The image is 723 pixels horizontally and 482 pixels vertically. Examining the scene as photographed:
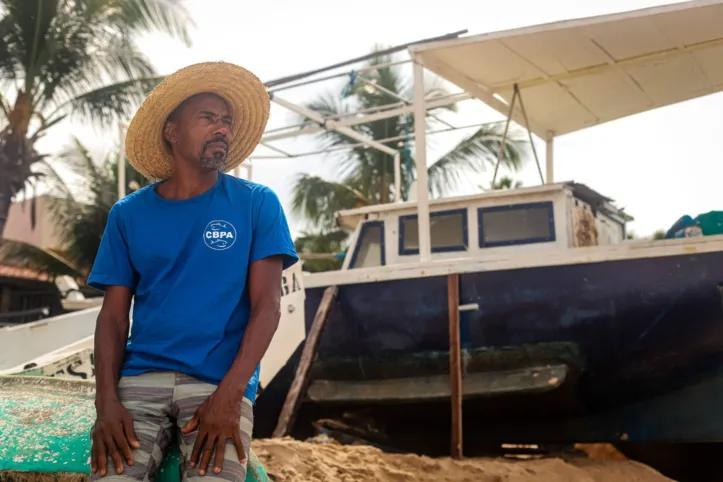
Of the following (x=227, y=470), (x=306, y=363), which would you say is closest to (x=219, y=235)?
(x=227, y=470)

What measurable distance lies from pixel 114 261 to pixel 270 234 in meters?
0.45

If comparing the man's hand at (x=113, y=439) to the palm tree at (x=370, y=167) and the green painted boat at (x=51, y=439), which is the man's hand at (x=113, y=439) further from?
the palm tree at (x=370, y=167)

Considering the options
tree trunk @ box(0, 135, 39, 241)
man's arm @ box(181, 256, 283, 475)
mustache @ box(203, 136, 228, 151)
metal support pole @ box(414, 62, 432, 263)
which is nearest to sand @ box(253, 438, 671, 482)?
metal support pole @ box(414, 62, 432, 263)

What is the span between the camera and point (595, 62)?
595 cm

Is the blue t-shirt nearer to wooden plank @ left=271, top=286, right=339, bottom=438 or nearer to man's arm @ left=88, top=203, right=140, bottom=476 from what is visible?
man's arm @ left=88, top=203, right=140, bottom=476

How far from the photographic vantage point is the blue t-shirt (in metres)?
1.78

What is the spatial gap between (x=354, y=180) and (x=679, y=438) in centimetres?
1307

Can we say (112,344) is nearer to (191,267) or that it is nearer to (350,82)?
(191,267)

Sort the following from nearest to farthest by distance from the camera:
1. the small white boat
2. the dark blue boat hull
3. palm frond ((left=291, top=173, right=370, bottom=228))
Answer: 1. the dark blue boat hull
2. the small white boat
3. palm frond ((left=291, top=173, right=370, bottom=228))

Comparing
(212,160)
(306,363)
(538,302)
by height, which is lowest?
(306,363)

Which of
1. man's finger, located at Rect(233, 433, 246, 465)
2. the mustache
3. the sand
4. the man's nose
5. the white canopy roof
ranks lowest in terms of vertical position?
the sand

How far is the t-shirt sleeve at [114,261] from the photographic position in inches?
75.4

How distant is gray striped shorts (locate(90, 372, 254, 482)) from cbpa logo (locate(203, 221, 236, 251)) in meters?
0.34

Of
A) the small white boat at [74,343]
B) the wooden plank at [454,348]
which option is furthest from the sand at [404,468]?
the small white boat at [74,343]
